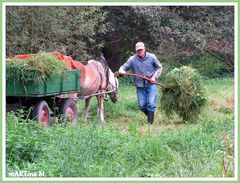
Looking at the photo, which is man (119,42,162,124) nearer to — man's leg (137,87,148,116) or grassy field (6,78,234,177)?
man's leg (137,87,148,116)

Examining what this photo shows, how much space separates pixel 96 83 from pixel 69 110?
185cm

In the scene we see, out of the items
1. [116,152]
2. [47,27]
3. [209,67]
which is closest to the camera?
[116,152]

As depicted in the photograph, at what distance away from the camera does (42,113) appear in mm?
8781

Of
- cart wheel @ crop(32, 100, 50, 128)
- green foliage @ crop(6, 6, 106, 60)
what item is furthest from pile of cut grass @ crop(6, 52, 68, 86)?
green foliage @ crop(6, 6, 106, 60)

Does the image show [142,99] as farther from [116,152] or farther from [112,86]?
[116,152]

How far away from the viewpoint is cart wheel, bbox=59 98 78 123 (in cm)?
972

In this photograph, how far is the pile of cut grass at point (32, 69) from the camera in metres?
8.23

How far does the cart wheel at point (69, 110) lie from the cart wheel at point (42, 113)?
1.70ft

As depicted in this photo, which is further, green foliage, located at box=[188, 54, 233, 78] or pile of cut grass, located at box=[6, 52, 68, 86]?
green foliage, located at box=[188, 54, 233, 78]

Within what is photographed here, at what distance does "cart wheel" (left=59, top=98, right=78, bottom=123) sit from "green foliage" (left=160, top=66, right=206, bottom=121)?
1.72 metres

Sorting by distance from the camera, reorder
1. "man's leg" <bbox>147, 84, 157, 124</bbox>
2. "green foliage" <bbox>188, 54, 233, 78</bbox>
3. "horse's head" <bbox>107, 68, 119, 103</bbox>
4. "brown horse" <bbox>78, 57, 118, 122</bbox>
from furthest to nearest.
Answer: "green foliage" <bbox>188, 54, 233, 78</bbox> → "horse's head" <bbox>107, 68, 119, 103</bbox> → "brown horse" <bbox>78, 57, 118, 122</bbox> → "man's leg" <bbox>147, 84, 157, 124</bbox>

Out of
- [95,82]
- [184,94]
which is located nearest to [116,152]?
[184,94]

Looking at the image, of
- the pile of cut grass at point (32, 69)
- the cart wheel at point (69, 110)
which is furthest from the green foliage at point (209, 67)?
the pile of cut grass at point (32, 69)

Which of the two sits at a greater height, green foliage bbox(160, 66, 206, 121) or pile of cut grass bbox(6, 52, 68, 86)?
pile of cut grass bbox(6, 52, 68, 86)
